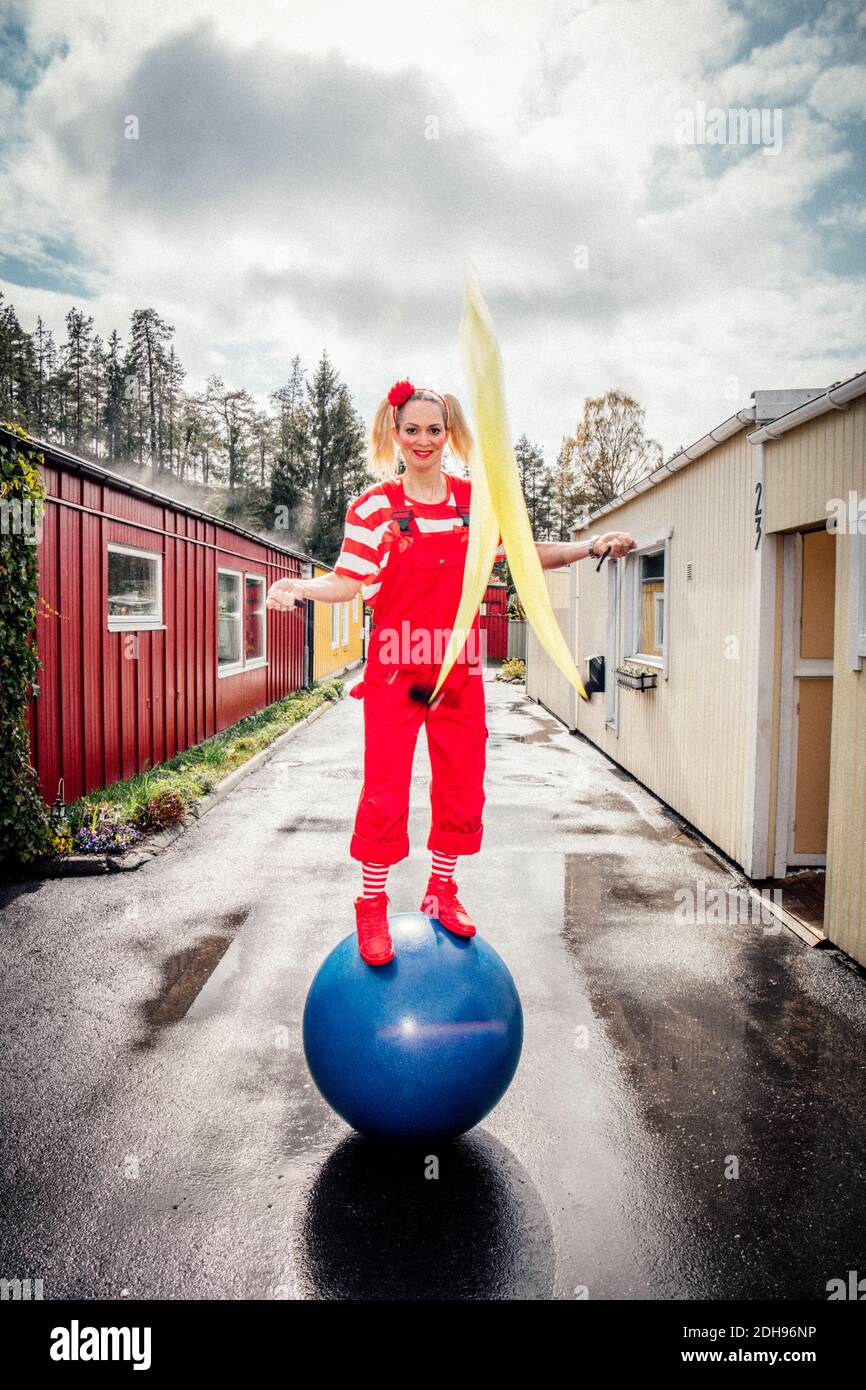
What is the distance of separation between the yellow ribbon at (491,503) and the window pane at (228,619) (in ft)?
40.2

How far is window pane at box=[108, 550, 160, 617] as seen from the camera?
9.50 m

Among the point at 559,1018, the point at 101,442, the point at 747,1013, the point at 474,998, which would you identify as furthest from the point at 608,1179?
the point at 101,442

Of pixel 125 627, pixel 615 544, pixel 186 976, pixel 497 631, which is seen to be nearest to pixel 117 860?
pixel 186 976

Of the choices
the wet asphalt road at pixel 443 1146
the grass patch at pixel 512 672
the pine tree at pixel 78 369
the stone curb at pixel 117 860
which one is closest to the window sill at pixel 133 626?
the stone curb at pixel 117 860

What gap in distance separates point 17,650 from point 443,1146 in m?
5.00

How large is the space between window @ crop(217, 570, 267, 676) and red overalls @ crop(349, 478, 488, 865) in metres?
11.4

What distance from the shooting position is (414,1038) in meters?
2.87

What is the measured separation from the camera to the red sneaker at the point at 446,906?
3193 millimetres

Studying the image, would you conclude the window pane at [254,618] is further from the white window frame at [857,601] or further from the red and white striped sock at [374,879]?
the red and white striped sock at [374,879]

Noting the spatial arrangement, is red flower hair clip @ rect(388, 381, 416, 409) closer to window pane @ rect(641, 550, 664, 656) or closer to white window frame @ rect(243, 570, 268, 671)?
window pane @ rect(641, 550, 664, 656)

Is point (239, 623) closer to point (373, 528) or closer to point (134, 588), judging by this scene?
point (134, 588)

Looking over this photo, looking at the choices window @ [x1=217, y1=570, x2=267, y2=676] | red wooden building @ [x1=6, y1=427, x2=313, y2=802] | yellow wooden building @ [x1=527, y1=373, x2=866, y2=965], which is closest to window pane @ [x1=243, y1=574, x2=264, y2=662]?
window @ [x1=217, y1=570, x2=267, y2=676]
